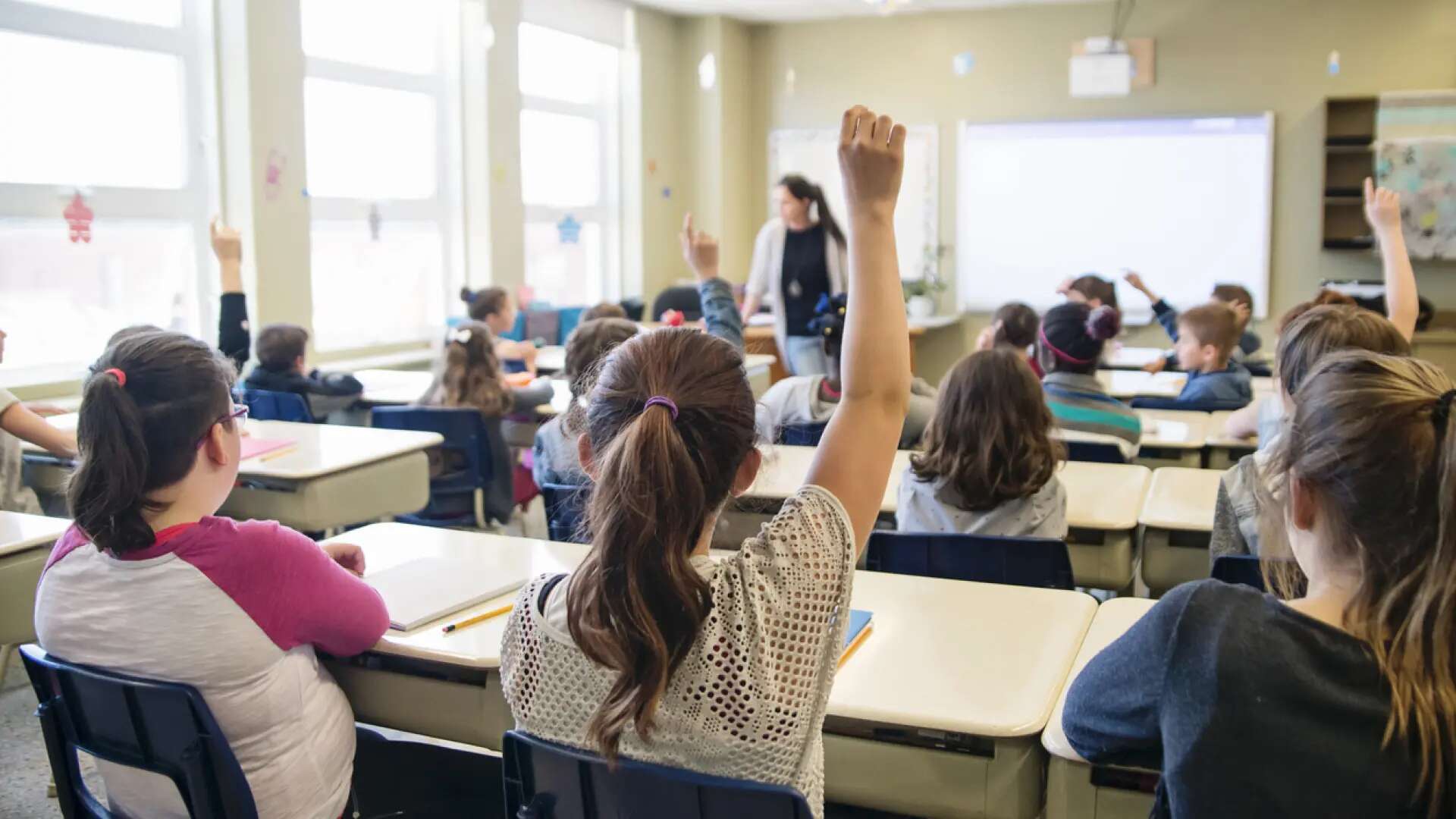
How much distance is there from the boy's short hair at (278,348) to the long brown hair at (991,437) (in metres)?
2.66

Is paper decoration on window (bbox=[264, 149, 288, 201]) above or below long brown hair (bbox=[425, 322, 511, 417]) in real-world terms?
above

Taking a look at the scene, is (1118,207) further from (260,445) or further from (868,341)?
(868,341)

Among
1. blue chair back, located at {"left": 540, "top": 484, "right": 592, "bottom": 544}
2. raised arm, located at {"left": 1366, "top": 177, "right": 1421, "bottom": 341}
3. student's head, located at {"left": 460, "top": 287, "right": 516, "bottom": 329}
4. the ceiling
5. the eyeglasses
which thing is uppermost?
the ceiling

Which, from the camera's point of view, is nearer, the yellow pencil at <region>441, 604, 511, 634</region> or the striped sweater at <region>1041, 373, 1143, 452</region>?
the yellow pencil at <region>441, 604, 511, 634</region>

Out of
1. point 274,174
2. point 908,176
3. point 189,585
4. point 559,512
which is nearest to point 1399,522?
point 189,585

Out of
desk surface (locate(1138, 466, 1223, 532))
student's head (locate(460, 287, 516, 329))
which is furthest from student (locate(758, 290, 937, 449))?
student's head (locate(460, 287, 516, 329))

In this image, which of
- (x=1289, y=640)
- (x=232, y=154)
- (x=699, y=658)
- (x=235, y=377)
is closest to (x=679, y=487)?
(x=699, y=658)

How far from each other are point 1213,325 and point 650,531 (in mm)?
3539

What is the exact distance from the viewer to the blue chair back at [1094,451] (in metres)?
3.27

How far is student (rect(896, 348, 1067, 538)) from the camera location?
8.18 ft

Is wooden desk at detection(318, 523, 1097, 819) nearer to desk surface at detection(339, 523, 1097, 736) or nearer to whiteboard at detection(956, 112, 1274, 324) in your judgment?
desk surface at detection(339, 523, 1097, 736)

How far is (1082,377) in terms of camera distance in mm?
3500

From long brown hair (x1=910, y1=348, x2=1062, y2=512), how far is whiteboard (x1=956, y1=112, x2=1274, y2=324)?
604 cm

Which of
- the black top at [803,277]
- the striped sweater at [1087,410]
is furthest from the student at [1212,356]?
the black top at [803,277]
